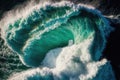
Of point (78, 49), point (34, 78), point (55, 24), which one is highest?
point (55, 24)

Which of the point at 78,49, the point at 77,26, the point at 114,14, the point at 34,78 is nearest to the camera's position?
the point at 34,78

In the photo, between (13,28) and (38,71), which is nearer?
(38,71)

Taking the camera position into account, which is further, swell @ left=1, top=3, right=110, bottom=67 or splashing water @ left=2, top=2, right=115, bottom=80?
swell @ left=1, top=3, right=110, bottom=67

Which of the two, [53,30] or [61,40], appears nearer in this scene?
[53,30]

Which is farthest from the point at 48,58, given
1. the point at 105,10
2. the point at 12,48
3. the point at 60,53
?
the point at 105,10

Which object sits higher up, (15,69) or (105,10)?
(105,10)

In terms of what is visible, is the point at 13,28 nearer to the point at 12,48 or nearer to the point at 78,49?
the point at 12,48

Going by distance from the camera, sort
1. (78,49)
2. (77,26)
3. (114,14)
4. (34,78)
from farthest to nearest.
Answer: (114,14) < (77,26) < (78,49) < (34,78)

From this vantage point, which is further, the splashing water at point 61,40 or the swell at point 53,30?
the swell at point 53,30
